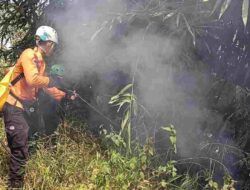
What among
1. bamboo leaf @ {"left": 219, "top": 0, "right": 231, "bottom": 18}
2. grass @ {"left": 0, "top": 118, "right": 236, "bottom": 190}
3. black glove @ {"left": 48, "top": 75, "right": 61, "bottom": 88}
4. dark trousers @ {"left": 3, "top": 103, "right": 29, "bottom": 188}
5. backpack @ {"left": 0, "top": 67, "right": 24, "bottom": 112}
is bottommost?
grass @ {"left": 0, "top": 118, "right": 236, "bottom": 190}

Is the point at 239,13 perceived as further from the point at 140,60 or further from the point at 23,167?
the point at 23,167

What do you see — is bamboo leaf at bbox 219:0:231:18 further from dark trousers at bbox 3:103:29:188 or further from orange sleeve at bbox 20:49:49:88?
dark trousers at bbox 3:103:29:188

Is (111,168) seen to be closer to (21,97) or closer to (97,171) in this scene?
(97,171)

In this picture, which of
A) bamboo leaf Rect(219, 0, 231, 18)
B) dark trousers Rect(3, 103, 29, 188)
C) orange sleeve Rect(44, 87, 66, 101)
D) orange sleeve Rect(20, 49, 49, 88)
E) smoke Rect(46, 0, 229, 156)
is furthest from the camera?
smoke Rect(46, 0, 229, 156)

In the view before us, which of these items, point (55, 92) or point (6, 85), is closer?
point (6, 85)

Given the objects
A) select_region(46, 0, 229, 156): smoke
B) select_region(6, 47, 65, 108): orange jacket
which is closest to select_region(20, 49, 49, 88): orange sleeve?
select_region(6, 47, 65, 108): orange jacket

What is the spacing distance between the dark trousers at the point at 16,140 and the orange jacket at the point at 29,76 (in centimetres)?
9

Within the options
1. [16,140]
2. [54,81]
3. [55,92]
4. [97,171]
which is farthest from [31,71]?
[97,171]

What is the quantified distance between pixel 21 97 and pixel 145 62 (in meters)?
1.29

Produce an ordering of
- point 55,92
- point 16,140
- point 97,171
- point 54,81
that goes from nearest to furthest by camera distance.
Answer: point 16,140
point 97,171
point 55,92
point 54,81

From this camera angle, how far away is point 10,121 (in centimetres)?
425

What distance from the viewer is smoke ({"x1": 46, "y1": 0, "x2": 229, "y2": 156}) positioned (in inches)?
180

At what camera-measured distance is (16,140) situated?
4.25 meters

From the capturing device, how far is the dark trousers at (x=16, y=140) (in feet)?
13.9
